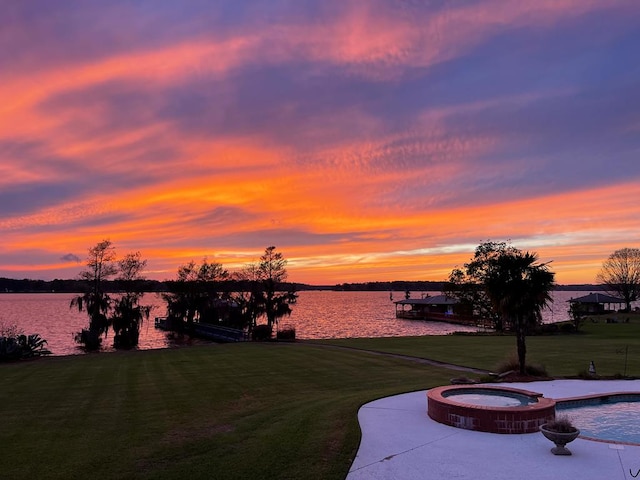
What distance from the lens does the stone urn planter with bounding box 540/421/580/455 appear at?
31.4 feet

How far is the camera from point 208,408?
50.6 ft

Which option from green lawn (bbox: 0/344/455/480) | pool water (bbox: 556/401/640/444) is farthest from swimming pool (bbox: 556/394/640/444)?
green lawn (bbox: 0/344/455/480)

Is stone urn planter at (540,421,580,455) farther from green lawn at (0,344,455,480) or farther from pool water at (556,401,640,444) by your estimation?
green lawn at (0,344,455,480)

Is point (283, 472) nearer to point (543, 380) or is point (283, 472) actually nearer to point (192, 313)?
point (543, 380)

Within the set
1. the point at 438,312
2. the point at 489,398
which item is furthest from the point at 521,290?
the point at 438,312

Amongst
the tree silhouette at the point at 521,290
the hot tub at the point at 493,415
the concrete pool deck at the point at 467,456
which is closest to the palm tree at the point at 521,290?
the tree silhouette at the point at 521,290

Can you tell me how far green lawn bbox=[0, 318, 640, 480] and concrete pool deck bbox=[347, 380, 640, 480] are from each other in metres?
0.59

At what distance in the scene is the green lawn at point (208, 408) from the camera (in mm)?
9812

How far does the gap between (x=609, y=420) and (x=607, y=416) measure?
467mm

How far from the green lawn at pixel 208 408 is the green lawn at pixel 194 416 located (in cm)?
4

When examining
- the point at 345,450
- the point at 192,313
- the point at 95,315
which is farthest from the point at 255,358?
the point at 192,313

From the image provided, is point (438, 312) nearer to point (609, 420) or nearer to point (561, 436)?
point (609, 420)

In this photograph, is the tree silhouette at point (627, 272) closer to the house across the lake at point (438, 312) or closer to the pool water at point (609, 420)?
the house across the lake at point (438, 312)

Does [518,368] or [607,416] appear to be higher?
[518,368]
